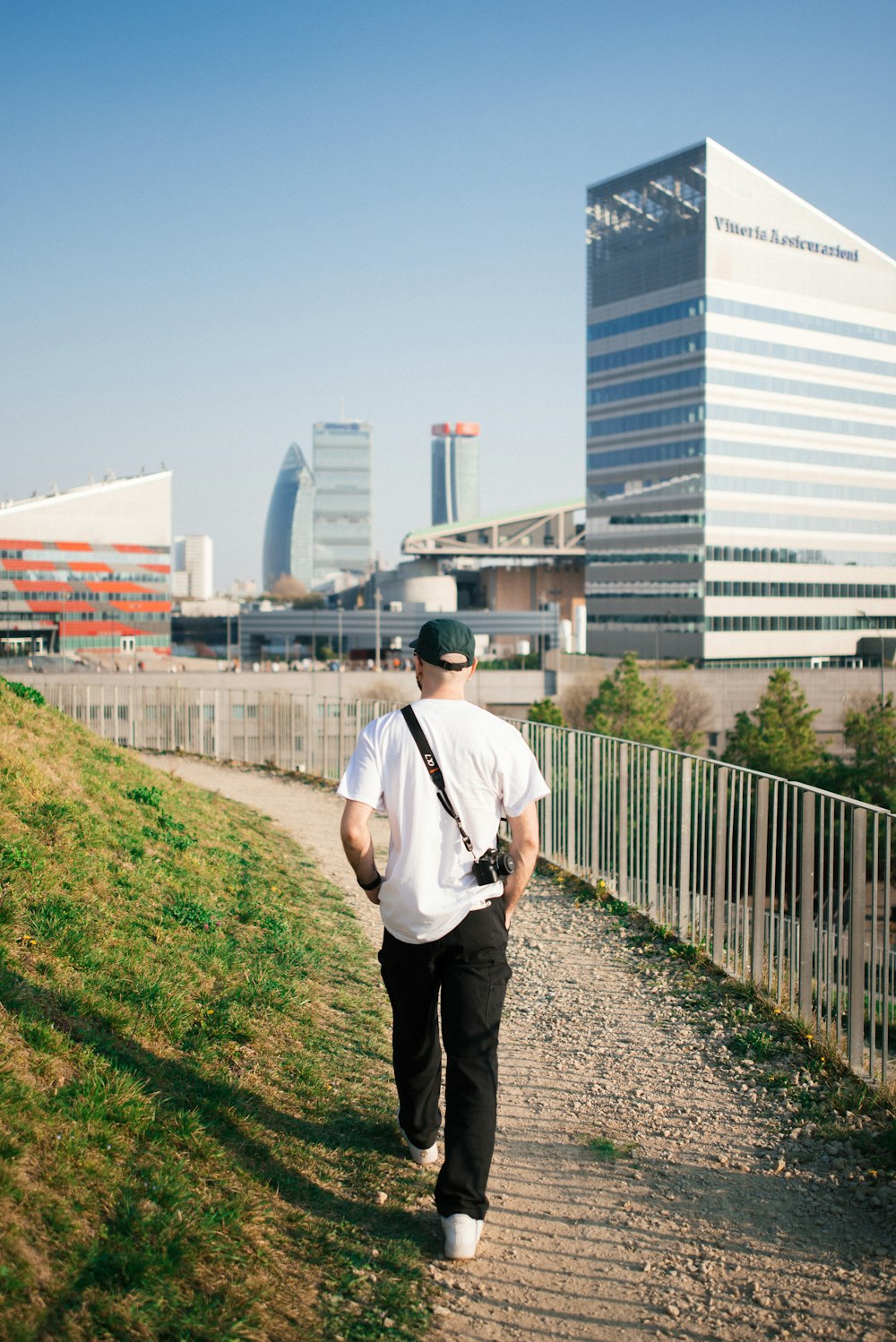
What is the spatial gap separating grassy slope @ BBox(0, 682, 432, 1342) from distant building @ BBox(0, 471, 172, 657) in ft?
296

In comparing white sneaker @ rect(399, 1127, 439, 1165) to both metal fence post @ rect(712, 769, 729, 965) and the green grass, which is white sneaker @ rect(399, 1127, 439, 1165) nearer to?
the green grass

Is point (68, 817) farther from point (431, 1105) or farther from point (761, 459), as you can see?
point (761, 459)

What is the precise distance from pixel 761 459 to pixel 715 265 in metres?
14.4

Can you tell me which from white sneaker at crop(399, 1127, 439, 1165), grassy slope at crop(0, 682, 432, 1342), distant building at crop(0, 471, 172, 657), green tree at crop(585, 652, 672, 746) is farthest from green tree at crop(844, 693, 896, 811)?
distant building at crop(0, 471, 172, 657)

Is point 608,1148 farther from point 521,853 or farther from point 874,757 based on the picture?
point 874,757

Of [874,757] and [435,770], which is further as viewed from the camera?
[874,757]

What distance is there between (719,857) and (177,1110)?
463 cm

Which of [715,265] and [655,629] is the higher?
[715,265]

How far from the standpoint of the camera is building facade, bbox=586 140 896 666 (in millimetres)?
80125

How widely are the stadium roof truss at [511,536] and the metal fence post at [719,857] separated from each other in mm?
105297

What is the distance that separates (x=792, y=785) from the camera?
6820 millimetres

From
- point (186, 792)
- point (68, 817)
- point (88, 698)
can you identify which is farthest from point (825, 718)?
point (68, 817)

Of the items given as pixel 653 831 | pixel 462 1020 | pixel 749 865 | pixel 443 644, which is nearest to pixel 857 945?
pixel 749 865

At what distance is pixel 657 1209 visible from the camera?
420cm
